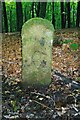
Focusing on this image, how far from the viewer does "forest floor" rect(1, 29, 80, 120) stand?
5.34m

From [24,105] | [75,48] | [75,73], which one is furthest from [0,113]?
[75,48]

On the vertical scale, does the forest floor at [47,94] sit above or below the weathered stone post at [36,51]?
below

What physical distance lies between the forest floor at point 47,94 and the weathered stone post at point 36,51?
23 cm

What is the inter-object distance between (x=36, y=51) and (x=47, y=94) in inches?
31.9

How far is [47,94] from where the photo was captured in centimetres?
596

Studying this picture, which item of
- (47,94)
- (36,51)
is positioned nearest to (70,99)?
(47,94)

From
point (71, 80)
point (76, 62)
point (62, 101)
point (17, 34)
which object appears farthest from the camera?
point (17, 34)

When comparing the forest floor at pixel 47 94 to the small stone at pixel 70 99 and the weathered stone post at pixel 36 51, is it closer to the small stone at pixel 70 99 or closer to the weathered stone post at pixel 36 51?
the small stone at pixel 70 99

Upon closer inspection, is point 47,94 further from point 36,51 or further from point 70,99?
point 36,51

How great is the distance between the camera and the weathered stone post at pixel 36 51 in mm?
5793

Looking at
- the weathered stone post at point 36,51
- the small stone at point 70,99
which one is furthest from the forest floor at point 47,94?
the weathered stone post at point 36,51

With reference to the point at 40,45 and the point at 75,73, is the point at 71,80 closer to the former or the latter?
the point at 75,73

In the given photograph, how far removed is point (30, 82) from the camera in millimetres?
6094

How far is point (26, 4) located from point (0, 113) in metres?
9.95
